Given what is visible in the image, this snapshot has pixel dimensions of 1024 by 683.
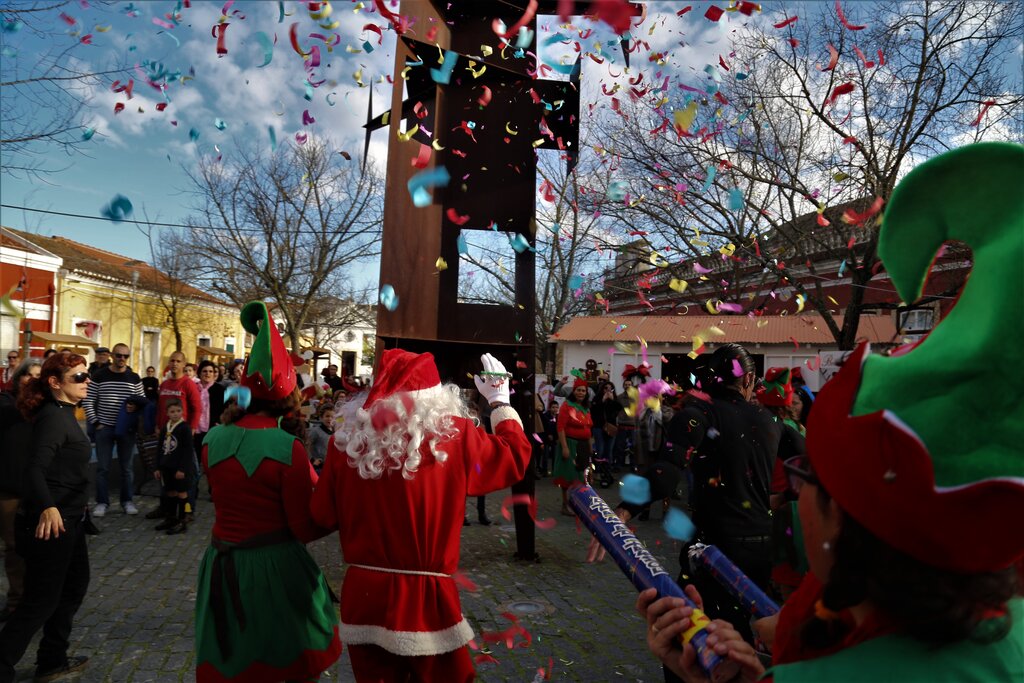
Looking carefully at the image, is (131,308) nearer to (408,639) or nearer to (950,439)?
(408,639)

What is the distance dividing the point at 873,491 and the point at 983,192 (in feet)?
1.73

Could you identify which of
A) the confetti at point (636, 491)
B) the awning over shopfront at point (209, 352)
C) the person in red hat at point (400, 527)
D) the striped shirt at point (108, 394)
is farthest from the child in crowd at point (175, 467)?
the awning over shopfront at point (209, 352)

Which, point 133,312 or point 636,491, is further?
point 133,312

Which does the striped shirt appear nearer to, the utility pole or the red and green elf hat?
the red and green elf hat

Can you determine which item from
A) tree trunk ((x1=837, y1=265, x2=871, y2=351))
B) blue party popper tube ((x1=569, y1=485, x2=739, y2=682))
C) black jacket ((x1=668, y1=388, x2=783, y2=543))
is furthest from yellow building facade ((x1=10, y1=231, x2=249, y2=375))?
blue party popper tube ((x1=569, y1=485, x2=739, y2=682))

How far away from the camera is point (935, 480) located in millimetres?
945

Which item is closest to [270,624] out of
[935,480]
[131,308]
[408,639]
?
[408,639]

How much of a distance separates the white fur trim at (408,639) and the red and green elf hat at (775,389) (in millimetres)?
3072

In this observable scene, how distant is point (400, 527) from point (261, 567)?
792 mm

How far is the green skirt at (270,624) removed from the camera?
2924 millimetres

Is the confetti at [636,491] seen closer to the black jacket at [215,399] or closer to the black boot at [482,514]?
the black boot at [482,514]

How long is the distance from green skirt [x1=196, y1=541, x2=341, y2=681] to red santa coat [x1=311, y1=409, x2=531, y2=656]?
32 cm

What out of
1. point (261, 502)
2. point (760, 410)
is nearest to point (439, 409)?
point (261, 502)

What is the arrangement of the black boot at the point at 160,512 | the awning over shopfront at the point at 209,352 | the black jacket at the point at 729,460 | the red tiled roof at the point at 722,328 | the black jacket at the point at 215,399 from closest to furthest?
the black jacket at the point at 729,460
the black boot at the point at 160,512
the black jacket at the point at 215,399
the red tiled roof at the point at 722,328
the awning over shopfront at the point at 209,352
